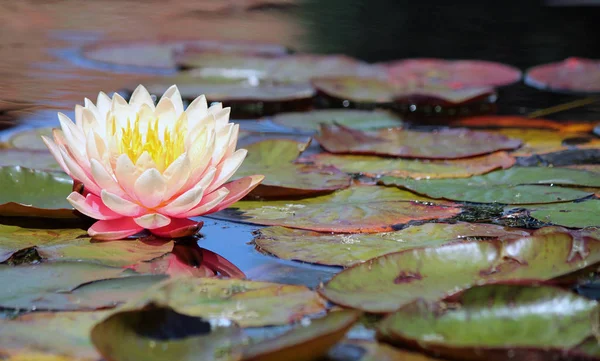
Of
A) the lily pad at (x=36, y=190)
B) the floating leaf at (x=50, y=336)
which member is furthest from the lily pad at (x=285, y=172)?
the floating leaf at (x=50, y=336)

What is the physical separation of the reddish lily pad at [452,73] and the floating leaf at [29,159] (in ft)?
5.50

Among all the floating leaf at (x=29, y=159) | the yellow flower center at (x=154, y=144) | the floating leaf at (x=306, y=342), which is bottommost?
the floating leaf at (x=29, y=159)

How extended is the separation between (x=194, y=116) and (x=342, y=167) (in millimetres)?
550

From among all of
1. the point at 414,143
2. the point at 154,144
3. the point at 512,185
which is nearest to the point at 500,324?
the point at 154,144

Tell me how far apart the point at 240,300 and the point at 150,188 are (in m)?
0.29

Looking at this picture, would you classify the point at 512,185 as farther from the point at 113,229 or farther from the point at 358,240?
the point at 113,229

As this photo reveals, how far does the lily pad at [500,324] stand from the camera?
0.82 m

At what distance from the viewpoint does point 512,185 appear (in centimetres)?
159

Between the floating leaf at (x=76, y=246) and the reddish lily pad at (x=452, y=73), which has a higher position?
the reddish lily pad at (x=452, y=73)

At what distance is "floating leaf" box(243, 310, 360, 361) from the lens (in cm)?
77

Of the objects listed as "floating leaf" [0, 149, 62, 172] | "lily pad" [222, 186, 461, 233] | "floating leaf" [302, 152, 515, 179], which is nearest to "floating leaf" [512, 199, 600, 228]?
"lily pad" [222, 186, 461, 233]

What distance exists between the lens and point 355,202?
150cm

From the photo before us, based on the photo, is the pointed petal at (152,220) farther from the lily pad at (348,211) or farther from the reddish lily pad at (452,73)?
the reddish lily pad at (452,73)

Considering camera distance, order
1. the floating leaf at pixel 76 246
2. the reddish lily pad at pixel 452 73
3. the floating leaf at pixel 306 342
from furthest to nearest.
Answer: the reddish lily pad at pixel 452 73 → the floating leaf at pixel 76 246 → the floating leaf at pixel 306 342
